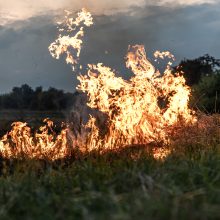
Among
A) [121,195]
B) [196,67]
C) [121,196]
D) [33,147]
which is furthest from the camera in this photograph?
[196,67]

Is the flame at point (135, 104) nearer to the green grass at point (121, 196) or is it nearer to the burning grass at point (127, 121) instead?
the burning grass at point (127, 121)

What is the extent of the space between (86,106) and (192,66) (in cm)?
3447

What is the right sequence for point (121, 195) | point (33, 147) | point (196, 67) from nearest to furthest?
point (121, 195) → point (33, 147) → point (196, 67)

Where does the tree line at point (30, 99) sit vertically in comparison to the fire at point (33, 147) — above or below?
above

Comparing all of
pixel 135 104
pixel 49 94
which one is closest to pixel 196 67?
pixel 49 94

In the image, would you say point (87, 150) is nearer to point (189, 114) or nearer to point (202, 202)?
point (189, 114)

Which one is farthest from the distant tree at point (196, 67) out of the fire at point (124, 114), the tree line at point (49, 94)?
the fire at point (124, 114)

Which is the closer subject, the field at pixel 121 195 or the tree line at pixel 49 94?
the field at pixel 121 195

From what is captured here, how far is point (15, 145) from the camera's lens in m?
16.4

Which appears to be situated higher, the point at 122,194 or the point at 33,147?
the point at 33,147

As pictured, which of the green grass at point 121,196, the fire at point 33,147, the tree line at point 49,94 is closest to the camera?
the green grass at point 121,196

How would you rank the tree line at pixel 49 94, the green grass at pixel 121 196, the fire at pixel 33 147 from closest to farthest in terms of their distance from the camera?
1. the green grass at pixel 121 196
2. the fire at pixel 33 147
3. the tree line at pixel 49 94

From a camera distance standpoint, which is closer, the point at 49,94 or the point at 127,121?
the point at 127,121

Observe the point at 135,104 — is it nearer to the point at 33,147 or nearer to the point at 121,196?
the point at 33,147
